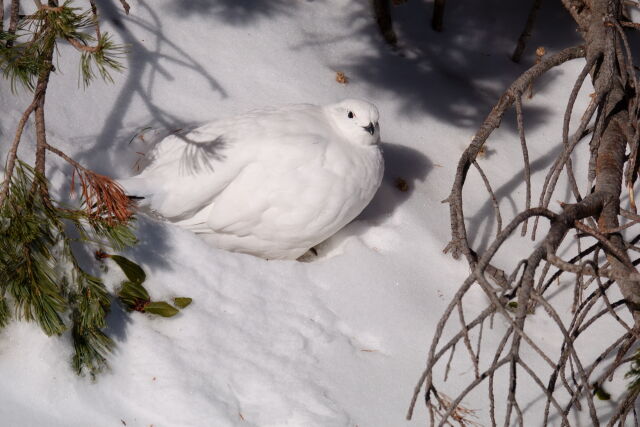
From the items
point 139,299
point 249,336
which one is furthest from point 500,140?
point 139,299

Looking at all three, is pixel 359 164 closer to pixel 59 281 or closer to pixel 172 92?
pixel 172 92

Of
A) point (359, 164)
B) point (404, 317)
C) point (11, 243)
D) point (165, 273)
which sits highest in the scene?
point (11, 243)

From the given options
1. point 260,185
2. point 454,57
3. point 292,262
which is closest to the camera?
point 260,185

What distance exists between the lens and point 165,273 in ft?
6.88

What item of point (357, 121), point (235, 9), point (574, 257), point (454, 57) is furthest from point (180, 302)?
point (454, 57)

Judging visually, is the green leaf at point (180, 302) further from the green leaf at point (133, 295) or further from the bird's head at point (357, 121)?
the bird's head at point (357, 121)

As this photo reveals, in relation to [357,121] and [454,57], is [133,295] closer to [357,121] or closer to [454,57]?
[357,121]

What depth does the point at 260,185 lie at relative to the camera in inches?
87.4

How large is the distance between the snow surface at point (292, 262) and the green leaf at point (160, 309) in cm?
3

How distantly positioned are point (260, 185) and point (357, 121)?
0.41 metres

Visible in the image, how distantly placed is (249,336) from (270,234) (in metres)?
0.35

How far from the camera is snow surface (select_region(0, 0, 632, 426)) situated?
72.6 inches

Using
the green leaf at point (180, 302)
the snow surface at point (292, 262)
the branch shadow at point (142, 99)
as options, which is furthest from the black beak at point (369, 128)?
the green leaf at point (180, 302)

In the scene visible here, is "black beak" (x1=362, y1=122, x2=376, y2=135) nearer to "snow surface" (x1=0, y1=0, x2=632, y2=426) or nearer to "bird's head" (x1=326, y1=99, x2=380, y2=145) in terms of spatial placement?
"bird's head" (x1=326, y1=99, x2=380, y2=145)
